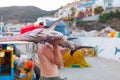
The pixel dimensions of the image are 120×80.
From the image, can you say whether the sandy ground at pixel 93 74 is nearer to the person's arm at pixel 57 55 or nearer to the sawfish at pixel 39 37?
the person's arm at pixel 57 55

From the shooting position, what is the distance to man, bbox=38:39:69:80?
5441 mm

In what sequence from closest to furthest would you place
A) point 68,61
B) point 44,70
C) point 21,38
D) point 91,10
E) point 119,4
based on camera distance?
1. point 21,38
2. point 44,70
3. point 68,61
4. point 119,4
5. point 91,10

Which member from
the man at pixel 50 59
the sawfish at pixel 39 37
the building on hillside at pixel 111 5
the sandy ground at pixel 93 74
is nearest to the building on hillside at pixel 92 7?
the building on hillside at pixel 111 5

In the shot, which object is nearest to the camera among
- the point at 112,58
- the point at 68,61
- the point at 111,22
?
the point at 68,61

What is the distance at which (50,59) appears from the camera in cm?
553

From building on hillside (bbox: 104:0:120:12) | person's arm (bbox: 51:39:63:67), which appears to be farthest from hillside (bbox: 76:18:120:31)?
person's arm (bbox: 51:39:63:67)

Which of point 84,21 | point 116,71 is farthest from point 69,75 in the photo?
point 84,21

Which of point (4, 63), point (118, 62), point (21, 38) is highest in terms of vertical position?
point (21, 38)

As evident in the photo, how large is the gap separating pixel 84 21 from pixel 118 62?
61174 millimetres

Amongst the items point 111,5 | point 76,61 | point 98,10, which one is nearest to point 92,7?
point 98,10

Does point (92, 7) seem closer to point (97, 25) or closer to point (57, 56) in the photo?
point (97, 25)

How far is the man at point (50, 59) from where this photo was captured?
214 inches

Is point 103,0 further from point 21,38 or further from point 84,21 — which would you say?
point 21,38

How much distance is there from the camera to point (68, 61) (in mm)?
16484
